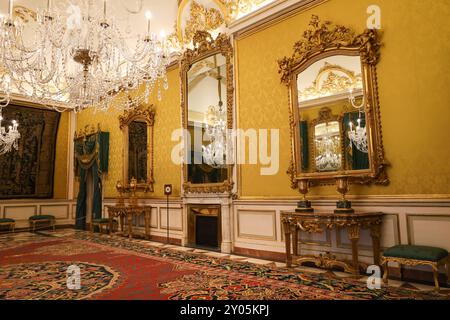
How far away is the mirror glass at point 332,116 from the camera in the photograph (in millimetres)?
3463

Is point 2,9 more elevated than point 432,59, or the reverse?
point 2,9

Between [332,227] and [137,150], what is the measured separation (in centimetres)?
455

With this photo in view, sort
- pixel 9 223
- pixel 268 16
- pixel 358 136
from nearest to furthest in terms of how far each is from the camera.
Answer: pixel 358 136, pixel 268 16, pixel 9 223

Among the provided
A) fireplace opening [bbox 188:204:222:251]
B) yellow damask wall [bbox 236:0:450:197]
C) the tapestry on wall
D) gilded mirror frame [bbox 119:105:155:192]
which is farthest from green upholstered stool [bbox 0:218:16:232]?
yellow damask wall [bbox 236:0:450:197]

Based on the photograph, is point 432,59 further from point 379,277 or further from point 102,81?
point 102,81

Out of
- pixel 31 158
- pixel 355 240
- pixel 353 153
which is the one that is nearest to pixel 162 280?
pixel 355 240

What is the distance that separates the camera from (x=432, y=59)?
3.02 meters

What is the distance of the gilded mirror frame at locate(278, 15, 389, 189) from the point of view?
3311mm

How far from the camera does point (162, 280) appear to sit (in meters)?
3.02

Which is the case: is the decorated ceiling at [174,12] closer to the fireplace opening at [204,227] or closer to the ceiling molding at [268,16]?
the ceiling molding at [268,16]

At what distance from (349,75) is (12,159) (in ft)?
25.4

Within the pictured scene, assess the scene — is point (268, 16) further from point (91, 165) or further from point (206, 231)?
point (91, 165)

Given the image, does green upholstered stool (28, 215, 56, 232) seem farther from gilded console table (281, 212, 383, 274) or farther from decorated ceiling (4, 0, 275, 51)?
gilded console table (281, 212, 383, 274)
